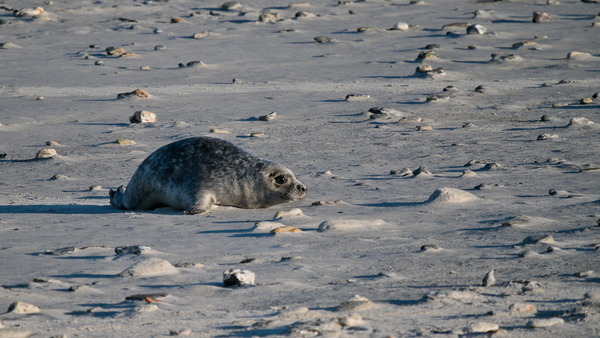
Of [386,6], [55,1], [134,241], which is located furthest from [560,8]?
[134,241]

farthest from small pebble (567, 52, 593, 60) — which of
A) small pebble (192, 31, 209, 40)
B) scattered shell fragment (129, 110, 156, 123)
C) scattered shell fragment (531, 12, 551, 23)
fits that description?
scattered shell fragment (129, 110, 156, 123)

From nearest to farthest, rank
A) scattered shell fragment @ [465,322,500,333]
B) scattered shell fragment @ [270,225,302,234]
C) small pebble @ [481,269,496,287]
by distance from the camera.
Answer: scattered shell fragment @ [465,322,500,333], small pebble @ [481,269,496,287], scattered shell fragment @ [270,225,302,234]

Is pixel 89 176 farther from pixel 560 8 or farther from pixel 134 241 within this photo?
pixel 560 8

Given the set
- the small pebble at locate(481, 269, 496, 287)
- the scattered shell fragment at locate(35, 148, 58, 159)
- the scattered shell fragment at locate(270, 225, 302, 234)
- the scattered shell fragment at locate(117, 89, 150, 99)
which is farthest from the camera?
the scattered shell fragment at locate(117, 89, 150, 99)

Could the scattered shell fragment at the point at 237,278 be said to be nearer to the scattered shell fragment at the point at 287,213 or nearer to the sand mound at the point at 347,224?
the sand mound at the point at 347,224

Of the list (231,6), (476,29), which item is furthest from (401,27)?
(231,6)

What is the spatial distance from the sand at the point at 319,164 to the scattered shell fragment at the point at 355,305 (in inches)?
0.5

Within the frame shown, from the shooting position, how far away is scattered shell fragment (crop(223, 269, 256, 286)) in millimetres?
3988

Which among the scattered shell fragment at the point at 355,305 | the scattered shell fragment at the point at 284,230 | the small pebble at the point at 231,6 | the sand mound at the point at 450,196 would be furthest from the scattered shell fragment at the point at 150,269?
the small pebble at the point at 231,6

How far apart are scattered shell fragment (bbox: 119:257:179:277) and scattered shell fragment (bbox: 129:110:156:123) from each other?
486cm

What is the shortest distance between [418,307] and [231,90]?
716 cm

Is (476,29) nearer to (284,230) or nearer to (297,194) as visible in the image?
(297,194)

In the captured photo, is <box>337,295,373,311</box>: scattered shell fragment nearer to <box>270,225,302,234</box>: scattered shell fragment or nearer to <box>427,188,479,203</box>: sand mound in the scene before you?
<box>270,225,302,234</box>: scattered shell fragment

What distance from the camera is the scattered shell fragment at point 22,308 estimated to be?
363 centimetres
